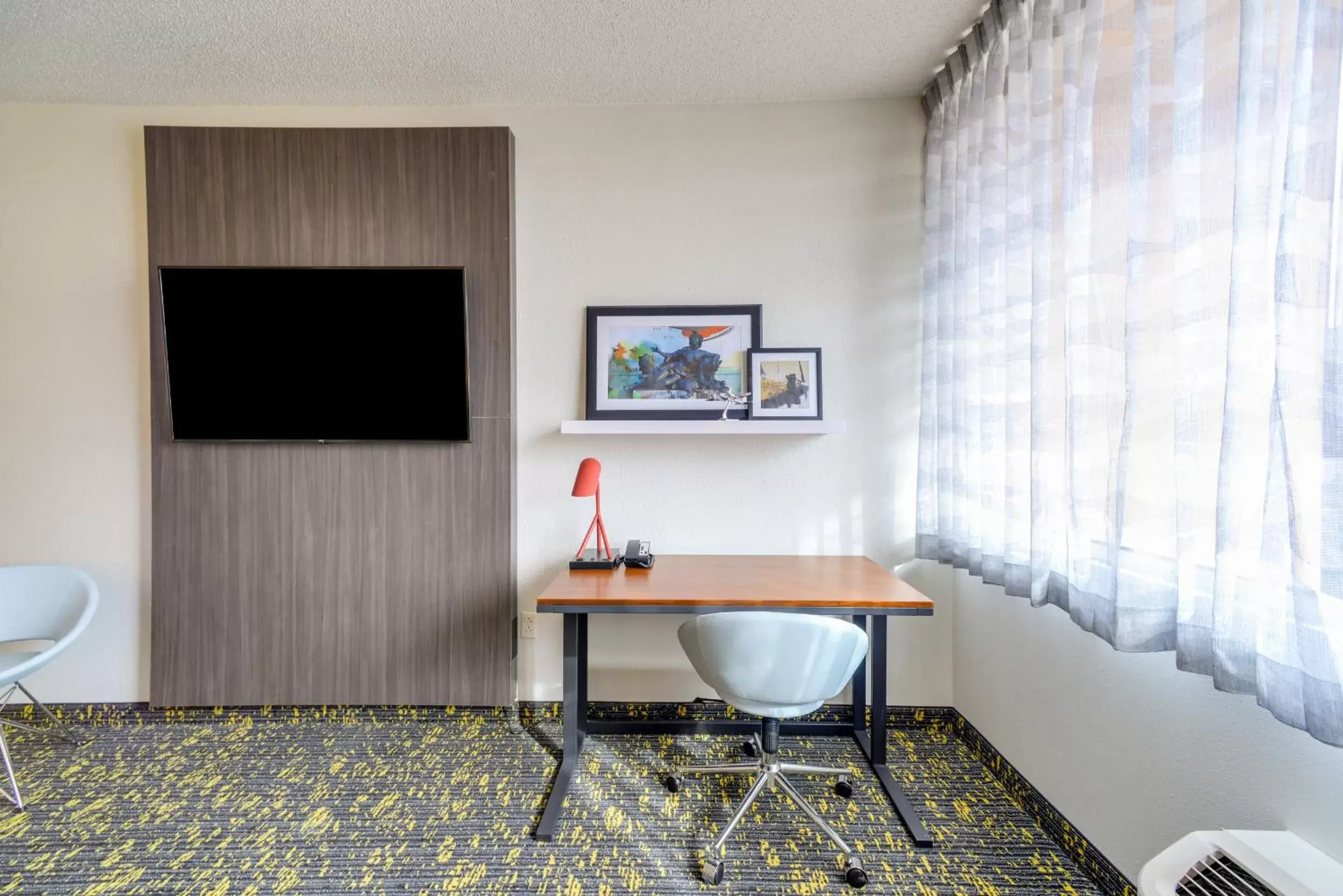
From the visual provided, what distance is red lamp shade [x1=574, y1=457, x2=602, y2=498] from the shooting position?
7.86 feet

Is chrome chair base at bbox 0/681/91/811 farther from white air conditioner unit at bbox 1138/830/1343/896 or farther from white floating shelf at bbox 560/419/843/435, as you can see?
white air conditioner unit at bbox 1138/830/1343/896

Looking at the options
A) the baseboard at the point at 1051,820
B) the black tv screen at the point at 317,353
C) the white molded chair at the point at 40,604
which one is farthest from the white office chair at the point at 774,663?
the white molded chair at the point at 40,604

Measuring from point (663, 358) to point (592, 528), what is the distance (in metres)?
0.81

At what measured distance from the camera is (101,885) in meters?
1.74

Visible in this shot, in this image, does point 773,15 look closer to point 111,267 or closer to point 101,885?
point 111,267

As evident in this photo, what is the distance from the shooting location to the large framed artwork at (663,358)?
8.81ft

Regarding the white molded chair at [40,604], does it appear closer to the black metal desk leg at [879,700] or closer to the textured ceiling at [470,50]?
the textured ceiling at [470,50]

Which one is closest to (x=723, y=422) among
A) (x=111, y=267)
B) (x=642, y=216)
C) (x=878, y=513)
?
(x=878, y=513)

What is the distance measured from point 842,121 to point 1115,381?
5.83 feet

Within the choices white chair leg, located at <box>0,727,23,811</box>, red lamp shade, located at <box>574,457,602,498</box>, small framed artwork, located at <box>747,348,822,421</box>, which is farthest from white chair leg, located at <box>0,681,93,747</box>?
small framed artwork, located at <box>747,348,822,421</box>

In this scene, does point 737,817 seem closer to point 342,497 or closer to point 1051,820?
point 1051,820

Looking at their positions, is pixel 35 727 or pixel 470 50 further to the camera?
pixel 35 727

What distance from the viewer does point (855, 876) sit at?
1.71m

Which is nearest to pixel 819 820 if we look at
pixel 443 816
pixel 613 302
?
pixel 443 816
